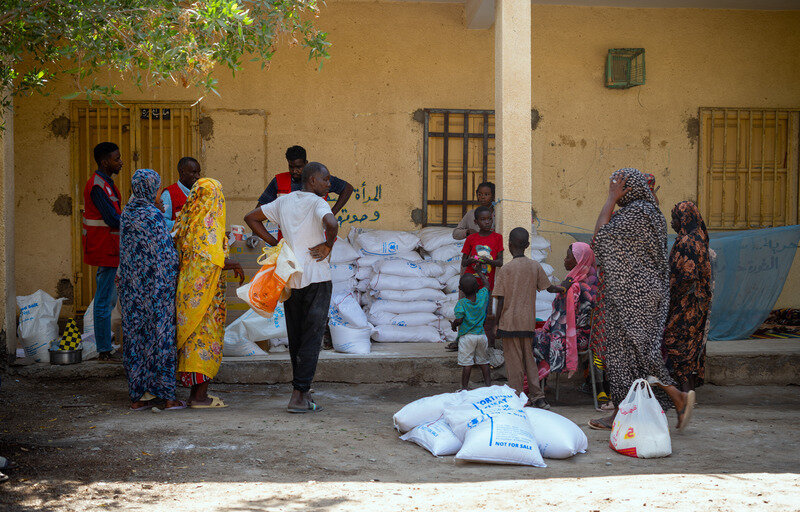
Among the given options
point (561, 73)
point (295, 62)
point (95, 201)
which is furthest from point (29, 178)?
point (561, 73)

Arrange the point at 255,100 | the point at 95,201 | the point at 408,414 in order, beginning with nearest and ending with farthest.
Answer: the point at 408,414, the point at 95,201, the point at 255,100

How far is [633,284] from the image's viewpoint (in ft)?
15.5

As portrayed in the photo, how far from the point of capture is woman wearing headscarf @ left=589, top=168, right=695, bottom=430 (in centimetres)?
471

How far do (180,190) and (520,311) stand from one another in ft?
9.53

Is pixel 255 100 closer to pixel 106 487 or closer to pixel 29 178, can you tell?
pixel 29 178

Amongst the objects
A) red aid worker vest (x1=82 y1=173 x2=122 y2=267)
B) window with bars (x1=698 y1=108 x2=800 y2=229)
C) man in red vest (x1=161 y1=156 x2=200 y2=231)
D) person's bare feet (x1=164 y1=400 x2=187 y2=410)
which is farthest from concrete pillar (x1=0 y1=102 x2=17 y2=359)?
window with bars (x1=698 y1=108 x2=800 y2=229)

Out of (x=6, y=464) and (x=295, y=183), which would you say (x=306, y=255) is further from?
(x=6, y=464)

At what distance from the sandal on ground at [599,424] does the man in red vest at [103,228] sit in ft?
12.6

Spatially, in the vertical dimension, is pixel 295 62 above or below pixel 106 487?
above

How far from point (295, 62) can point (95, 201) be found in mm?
2950

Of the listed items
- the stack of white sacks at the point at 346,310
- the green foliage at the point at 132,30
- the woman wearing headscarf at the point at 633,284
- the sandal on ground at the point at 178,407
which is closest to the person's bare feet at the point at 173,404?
the sandal on ground at the point at 178,407

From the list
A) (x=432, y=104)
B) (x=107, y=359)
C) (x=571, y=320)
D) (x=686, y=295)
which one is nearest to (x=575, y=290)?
(x=571, y=320)

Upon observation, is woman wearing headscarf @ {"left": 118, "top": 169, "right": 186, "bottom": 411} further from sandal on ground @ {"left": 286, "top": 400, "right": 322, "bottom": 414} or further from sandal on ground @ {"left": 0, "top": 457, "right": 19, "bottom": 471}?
sandal on ground @ {"left": 0, "top": 457, "right": 19, "bottom": 471}

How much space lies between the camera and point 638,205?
15.6 ft
